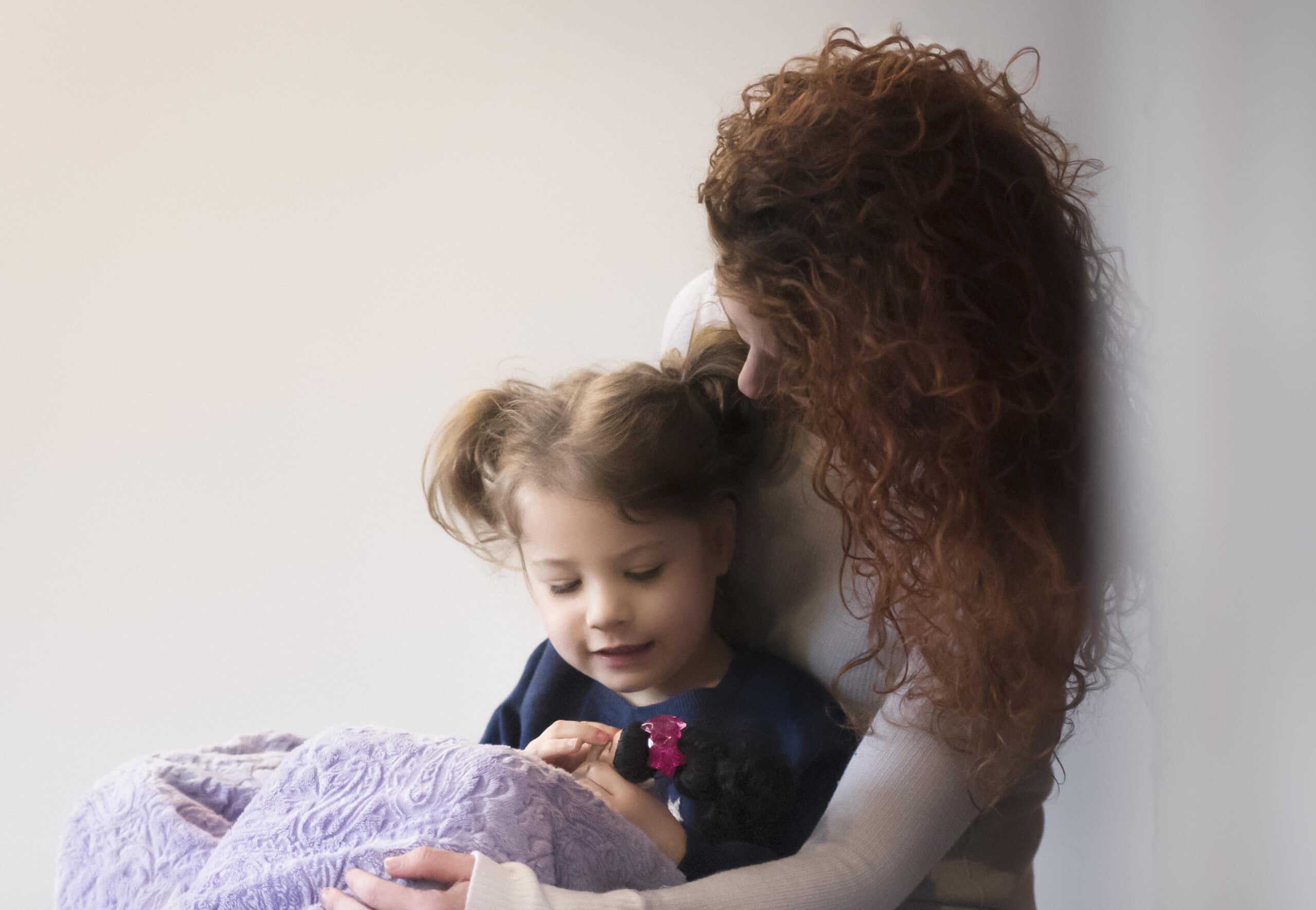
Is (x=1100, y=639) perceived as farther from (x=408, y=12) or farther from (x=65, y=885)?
(x=408, y=12)

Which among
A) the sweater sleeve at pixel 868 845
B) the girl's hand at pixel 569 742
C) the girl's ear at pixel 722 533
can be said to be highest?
the girl's ear at pixel 722 533

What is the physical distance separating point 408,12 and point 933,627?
0.99m

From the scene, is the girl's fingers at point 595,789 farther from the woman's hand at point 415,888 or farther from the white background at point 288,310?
the white background at point 288,310

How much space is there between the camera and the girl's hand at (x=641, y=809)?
80 cm

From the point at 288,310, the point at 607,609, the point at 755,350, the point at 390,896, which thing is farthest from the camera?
the point at 288,310

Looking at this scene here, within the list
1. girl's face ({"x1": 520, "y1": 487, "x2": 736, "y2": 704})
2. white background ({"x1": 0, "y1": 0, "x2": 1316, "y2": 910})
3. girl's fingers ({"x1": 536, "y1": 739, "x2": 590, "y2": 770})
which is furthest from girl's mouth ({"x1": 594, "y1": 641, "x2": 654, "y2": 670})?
white background ({"x1": 0, "y1": 0, "x2": 1316, "y2": 910})

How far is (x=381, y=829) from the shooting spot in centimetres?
74

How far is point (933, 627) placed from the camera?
0.77m

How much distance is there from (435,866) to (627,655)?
0.29 m

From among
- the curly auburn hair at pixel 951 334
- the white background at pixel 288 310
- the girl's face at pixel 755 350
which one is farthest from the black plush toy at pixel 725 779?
the white background at pixel 288 310

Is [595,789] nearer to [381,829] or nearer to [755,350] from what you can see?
[381,829]

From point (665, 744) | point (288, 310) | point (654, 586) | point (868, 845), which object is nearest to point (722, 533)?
point (654, 586)

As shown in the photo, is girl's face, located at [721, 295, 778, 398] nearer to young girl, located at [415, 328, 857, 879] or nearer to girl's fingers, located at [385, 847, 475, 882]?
young girl, located at [415, 328, 857, 879]

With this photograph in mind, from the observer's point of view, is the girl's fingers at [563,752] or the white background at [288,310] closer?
→ the girl's fingers at [563,752]
